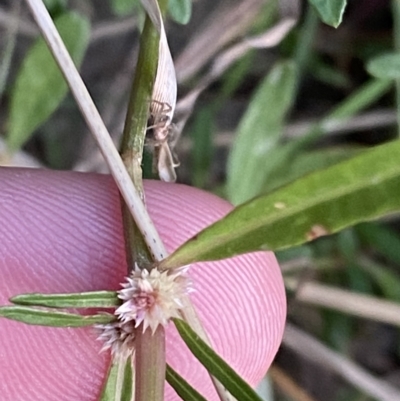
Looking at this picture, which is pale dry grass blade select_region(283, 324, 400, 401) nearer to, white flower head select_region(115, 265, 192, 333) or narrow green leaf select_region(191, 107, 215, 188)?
narrow green leaf select_region(191, 107, 215, 188)

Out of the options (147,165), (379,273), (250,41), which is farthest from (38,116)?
(379,273)

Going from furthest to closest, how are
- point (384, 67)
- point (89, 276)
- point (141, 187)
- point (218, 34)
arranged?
point (218, 34), point (384, 67), point (89, 276), point (141, 187)

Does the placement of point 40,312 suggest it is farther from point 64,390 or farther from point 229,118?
point 229,118

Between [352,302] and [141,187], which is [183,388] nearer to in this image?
[141,187]

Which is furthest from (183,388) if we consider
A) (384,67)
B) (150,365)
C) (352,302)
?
(352,302)

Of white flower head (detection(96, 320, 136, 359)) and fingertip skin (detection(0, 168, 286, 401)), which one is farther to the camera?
fingertip skin (detection(0, 168, 286, 401))

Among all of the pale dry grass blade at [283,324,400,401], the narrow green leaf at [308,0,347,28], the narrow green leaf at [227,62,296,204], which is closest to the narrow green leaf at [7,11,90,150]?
the narrow green leaf at [227,62,296,204]
